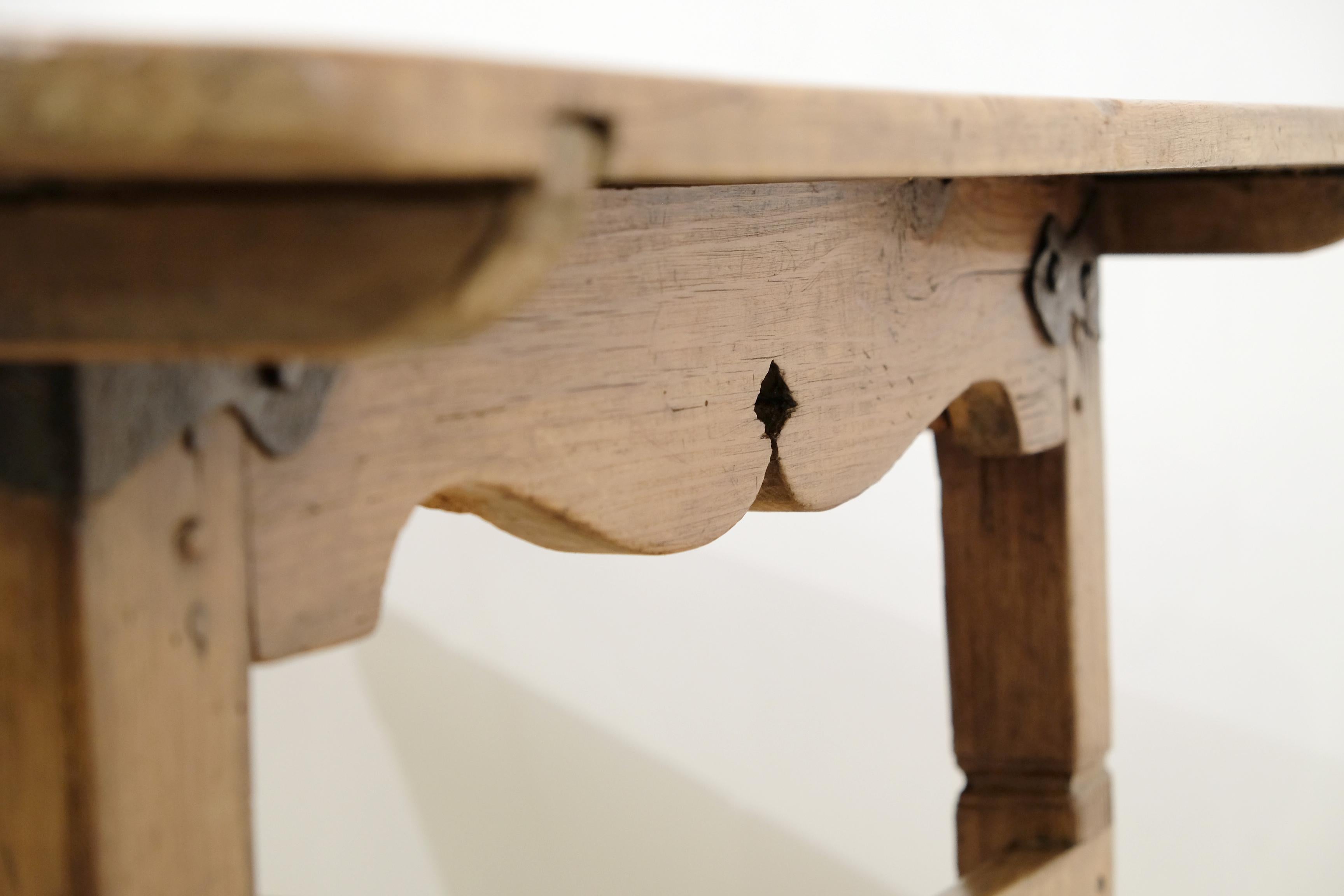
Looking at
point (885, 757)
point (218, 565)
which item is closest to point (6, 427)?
point (218, 565)

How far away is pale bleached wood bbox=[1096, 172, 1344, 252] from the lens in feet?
5.10

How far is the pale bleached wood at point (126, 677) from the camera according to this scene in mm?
680

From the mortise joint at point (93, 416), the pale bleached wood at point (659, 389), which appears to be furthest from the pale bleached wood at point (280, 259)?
the pale bleached wood at point (659, 389)

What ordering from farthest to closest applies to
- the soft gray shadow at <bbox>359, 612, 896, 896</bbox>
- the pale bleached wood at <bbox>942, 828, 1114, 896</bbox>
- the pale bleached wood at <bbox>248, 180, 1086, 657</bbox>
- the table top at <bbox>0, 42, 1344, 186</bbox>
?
the soft gray shadow at <bbox>359, 612, 896, 896</bbox>, the pale bleached wood at <bbox>942, 828, 1114, 896</bbox>, the pale bleached wood at <bbox>248, 180, 1086, 657</bbox>, the table top at <bbox>0, 42, 1344, 186</bbox>

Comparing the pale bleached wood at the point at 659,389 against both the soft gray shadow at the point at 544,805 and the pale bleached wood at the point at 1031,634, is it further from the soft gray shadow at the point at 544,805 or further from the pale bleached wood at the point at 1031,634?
the soft gray shadow at the point at 544,805

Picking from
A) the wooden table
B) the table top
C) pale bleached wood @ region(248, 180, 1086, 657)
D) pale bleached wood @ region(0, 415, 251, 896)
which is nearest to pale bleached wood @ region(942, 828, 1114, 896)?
the wooden table

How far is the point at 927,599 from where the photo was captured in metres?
2.63

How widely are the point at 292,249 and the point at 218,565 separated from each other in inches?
11.4

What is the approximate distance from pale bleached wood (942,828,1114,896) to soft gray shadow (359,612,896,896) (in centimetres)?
85

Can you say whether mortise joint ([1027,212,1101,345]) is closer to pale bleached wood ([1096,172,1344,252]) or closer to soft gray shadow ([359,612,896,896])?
pale bleached wood ([1096,172,1344,252])

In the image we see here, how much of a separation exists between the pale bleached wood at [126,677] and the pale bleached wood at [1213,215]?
108 centimetres

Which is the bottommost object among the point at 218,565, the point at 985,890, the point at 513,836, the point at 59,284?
the point at 513,836

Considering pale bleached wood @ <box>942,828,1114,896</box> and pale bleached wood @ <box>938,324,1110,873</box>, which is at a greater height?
pale bleached wood @ <box>938,324,1110,873</box>

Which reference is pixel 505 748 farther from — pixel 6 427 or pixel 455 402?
pixel 6 427
